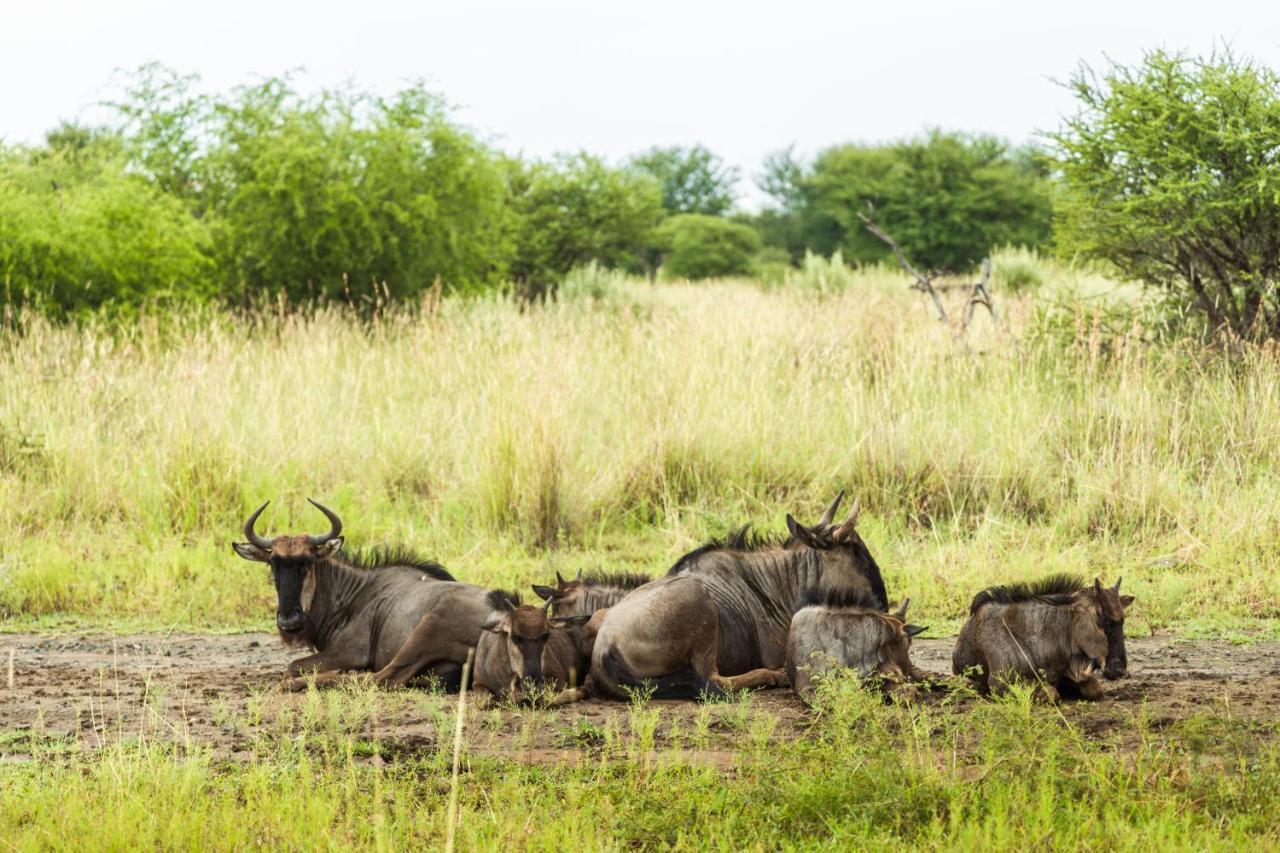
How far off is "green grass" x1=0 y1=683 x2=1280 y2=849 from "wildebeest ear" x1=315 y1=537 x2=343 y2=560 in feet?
6.71

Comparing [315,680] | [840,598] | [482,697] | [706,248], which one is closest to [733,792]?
[482,697]

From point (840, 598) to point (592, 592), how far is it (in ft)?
4.42

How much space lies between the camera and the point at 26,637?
9.41m

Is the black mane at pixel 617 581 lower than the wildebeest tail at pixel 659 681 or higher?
higher

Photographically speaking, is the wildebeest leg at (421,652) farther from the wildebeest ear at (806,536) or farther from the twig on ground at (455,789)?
the wildebeest ear at (806,536)

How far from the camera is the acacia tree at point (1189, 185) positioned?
1398cm

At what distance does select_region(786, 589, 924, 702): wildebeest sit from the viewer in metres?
6.86

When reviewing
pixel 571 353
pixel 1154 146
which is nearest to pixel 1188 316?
pixel 1154 146

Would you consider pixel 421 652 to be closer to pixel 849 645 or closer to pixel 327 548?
pixel 327 548

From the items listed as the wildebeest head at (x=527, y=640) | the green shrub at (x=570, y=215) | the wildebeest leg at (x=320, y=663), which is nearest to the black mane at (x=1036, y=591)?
the wildebeest head at (x=527, y=640)

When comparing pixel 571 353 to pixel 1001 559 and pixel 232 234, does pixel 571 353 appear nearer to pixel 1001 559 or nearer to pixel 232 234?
pixel 1001 559

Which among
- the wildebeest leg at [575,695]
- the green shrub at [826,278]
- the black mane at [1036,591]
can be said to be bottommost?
the wildebeest leg at [575,695]

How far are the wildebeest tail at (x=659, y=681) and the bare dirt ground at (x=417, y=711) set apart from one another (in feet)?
0.31

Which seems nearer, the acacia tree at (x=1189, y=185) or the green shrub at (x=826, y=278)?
the acacia tree at (x=1189, y=185)
